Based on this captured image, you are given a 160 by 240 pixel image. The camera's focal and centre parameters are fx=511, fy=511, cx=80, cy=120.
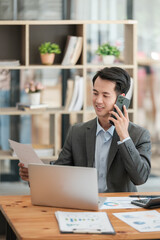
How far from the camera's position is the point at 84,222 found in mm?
2162

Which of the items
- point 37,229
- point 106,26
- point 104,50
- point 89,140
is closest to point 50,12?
point 106,26

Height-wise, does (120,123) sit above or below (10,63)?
below

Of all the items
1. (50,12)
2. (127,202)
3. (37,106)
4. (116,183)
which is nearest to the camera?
(127,202)

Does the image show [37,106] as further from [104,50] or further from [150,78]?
[150,78]

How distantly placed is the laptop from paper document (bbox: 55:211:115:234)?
0.08 m

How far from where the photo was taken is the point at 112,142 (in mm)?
2959

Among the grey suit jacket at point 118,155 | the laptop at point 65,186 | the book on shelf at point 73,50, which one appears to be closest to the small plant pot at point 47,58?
the book on shelf at point 73,50

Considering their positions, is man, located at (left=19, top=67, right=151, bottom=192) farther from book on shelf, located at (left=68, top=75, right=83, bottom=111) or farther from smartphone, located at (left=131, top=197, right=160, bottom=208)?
book on shelf, located at (left=68, top=75, right=83, bottom=111)

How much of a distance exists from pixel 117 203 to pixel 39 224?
51 cm

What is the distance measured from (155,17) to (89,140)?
350 centimetres

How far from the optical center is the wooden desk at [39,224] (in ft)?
6.60

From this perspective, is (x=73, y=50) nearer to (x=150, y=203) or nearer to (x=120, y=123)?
(x=120, y=123)

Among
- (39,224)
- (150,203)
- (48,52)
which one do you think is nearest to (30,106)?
(48,52)

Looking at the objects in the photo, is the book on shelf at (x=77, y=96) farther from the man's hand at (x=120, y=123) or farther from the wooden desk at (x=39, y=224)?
the wooden desk at (x=39, y=224)
